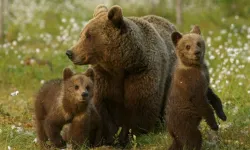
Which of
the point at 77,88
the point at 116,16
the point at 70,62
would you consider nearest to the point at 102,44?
the point at 116,16

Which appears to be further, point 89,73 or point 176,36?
point 89,73

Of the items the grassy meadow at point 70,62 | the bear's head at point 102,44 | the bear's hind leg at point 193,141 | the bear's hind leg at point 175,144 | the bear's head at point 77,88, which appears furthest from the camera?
the grassy meadow at point 70,62

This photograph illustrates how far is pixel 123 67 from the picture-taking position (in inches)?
300

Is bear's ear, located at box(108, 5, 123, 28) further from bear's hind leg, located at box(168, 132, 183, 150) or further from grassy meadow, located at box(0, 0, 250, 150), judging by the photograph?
bear's hind leg, located at box(168, 132, 183, 150)

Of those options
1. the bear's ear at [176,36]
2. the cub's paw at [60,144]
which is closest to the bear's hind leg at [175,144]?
the bear's ear at [176,36]

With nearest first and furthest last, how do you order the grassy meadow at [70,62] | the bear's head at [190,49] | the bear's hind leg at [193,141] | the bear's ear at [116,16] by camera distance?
the bear's head at [190,49] < the bear's hind leg at [193,141] < the bear's ear at [116,16] < the grassy meadow at [70,62]

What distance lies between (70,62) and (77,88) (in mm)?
5721

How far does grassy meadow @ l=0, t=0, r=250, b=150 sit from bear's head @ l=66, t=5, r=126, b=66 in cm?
98

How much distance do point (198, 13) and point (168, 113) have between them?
1284 centimetres

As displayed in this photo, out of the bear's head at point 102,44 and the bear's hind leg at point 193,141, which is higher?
the bear's head at point 102,44

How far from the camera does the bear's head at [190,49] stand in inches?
251

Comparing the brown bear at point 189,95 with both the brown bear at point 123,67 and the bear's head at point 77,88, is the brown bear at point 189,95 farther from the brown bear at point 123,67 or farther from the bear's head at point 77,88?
the brown bear at point 123,67

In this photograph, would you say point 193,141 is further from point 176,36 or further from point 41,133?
point 41,133

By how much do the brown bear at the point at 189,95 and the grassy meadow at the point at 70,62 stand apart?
0.56 meters
